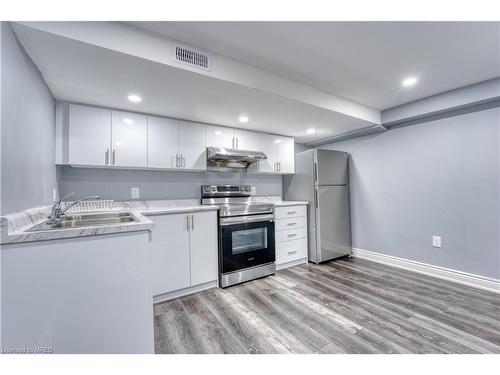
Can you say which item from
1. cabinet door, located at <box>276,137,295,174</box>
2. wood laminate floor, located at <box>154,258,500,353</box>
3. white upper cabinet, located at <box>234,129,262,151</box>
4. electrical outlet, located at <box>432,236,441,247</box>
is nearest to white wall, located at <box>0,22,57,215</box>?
wood laminate floor, located at <box>154,258,500,353</box>

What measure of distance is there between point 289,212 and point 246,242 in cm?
83

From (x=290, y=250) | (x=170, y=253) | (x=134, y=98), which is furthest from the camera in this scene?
(x=290, y=250)

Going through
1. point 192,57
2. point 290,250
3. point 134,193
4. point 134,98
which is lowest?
point 290,250

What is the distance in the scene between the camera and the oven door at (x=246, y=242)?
2.48 m

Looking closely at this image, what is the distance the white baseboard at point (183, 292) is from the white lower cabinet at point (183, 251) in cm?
4

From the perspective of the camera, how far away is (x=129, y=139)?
2344 millimetres

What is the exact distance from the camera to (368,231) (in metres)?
3.35

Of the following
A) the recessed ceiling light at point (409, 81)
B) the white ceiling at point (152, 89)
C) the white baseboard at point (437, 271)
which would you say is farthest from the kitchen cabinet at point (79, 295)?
the white baseboard at point (437, 271)

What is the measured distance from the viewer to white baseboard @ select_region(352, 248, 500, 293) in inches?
90.4

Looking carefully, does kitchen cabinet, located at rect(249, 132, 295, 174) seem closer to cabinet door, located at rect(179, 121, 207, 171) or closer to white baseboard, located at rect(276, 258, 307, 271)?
cabinet door, located at rect(179, 121, 207, 171)

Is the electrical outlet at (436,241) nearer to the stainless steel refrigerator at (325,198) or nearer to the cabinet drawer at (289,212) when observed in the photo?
the stainless steel refrigerator at (325,198)

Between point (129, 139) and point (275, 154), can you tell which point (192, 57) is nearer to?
point (129, 139)

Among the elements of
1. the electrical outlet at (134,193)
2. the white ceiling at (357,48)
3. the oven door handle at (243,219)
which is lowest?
the oven door handle at (243,219)

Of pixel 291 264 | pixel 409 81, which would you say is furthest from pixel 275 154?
pixel 409 81
